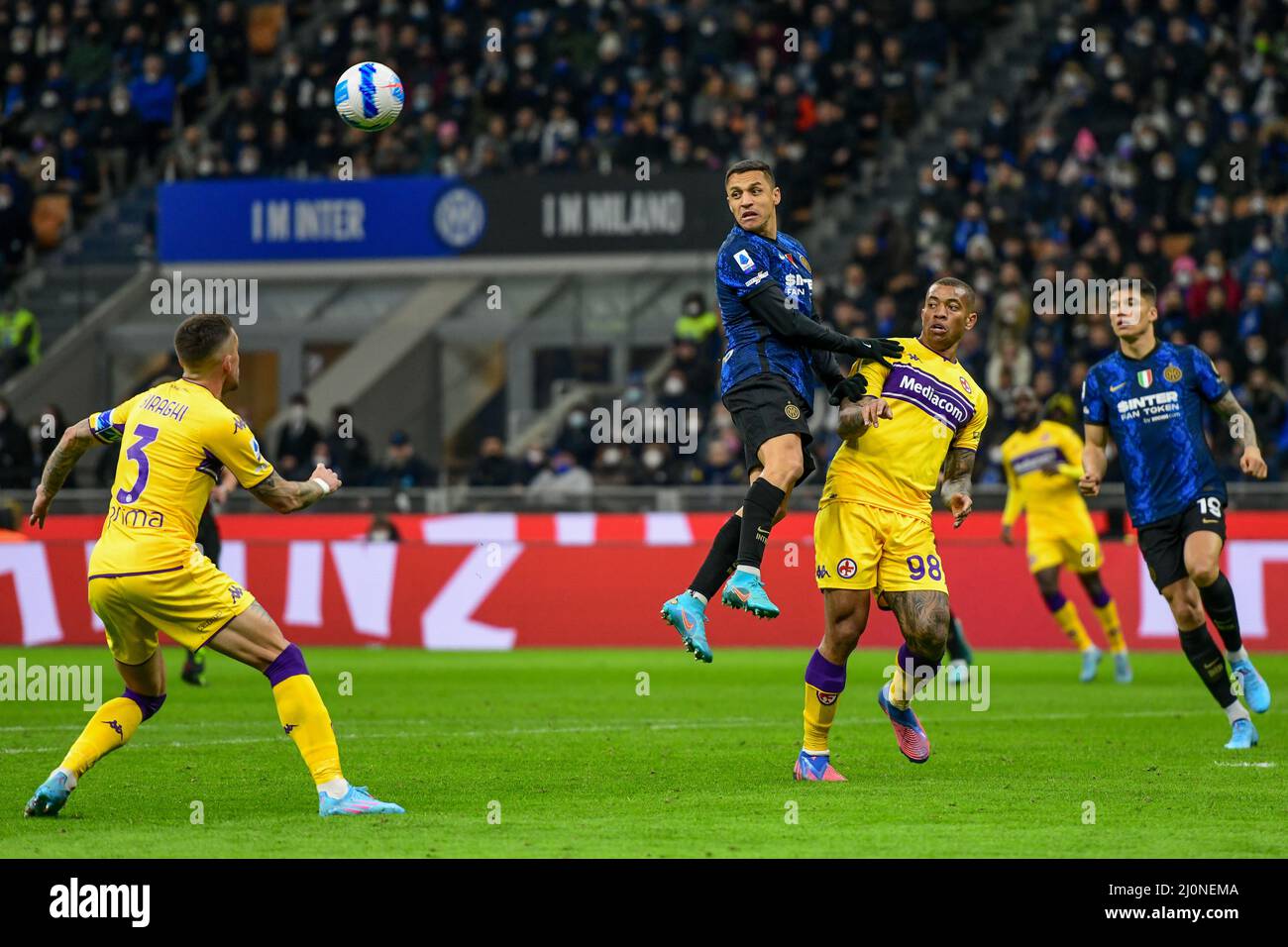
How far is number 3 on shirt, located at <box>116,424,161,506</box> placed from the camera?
8.51m

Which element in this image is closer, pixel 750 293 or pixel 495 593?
pixel 750 293

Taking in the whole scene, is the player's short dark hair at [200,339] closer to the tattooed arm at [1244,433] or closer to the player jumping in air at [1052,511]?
the tattooed arm at [1244,433]

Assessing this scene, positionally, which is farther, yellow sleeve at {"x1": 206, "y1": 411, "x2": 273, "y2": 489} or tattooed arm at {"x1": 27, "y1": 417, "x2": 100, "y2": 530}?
tattooed arm at {"x1": 27, "y1": 417, "x2": 100, "y2": 530}

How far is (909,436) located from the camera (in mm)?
9797

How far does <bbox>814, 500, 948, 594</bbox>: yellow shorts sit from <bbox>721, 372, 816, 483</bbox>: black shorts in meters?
0.34

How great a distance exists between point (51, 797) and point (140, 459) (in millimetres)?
1501

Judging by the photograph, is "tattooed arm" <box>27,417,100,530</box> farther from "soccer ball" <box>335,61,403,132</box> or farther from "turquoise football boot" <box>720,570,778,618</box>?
"soccer ball" <box>335,61,403,132</box>

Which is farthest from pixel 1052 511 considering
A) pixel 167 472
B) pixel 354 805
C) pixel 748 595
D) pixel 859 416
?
pixel 167 472

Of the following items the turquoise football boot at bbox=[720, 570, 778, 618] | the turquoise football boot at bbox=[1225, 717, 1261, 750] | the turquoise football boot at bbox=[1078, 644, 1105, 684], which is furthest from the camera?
the turquoise football boot at bbox=[1078, 644, 1105, 684]

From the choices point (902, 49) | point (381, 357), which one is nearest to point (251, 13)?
point (381, 357)

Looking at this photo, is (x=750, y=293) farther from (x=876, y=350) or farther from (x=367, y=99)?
(x=367, y=99)

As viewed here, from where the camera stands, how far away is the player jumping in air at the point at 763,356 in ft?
31.1

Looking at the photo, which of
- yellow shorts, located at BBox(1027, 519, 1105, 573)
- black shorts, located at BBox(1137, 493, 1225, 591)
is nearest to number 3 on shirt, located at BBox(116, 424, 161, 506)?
black shorts, located at BBox(1137, 493, 1225, 591)

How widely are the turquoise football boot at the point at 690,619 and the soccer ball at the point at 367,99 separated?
16.2 feet
